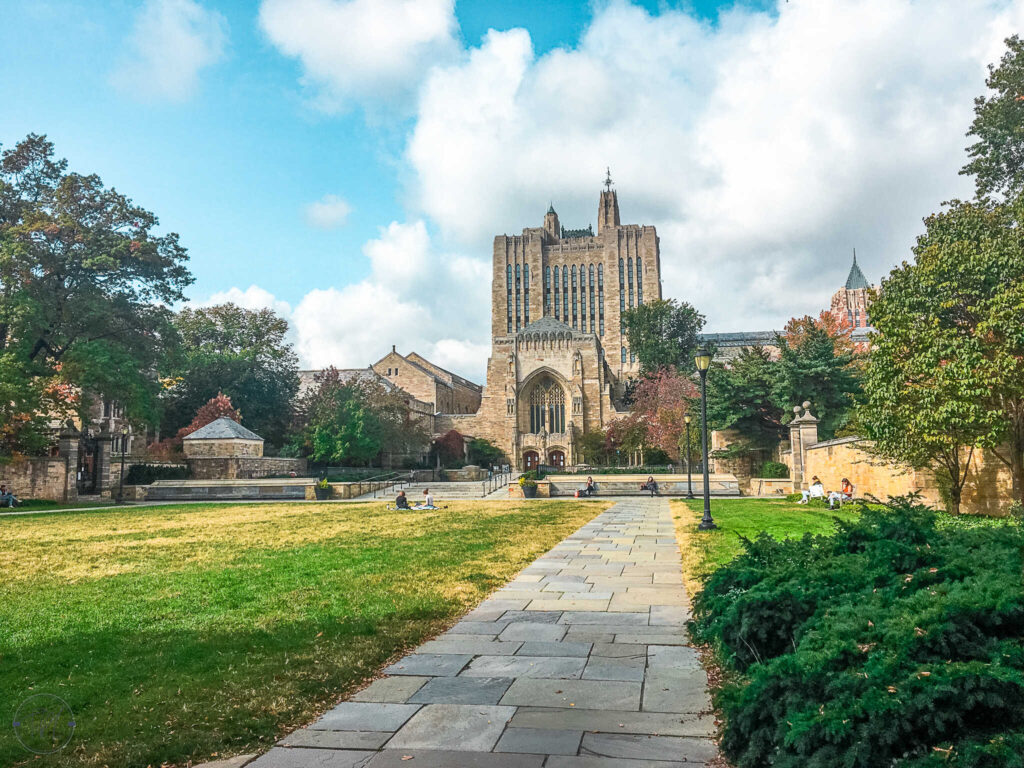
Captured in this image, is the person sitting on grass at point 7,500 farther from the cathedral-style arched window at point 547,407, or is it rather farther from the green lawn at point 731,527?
the cathedral-style arched window at point 547,407

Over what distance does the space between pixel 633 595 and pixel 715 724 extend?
367 centimetres

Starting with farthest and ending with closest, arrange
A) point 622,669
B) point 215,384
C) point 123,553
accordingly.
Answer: point 215,384 < point 123,553 < point 622,669

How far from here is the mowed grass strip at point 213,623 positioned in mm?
3639

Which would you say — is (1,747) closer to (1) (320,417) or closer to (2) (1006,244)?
(2) (1006,244)

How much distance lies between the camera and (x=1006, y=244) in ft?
48.6

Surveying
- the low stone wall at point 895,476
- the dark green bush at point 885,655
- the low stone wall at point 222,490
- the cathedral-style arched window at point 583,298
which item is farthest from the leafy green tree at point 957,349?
the cathedral-style arched window at point 583,298

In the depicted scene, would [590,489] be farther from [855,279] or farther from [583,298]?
[855,279]

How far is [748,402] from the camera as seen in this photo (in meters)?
33.6

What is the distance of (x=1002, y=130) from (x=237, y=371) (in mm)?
44426

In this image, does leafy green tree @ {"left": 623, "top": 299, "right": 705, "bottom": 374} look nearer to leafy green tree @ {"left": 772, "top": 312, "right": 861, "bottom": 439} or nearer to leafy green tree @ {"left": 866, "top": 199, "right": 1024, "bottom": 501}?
leafy green tree @ {"left": 772, "top": 312, "right": 861, "bottom": 439}

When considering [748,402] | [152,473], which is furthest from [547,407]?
[152,473]

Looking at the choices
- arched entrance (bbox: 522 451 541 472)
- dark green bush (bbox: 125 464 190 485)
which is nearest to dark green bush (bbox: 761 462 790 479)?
dark green bush (bbox: 125 464 190 485)

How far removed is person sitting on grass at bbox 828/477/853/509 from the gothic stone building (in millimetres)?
34356

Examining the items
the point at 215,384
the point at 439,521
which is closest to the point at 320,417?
the point at 215,384
